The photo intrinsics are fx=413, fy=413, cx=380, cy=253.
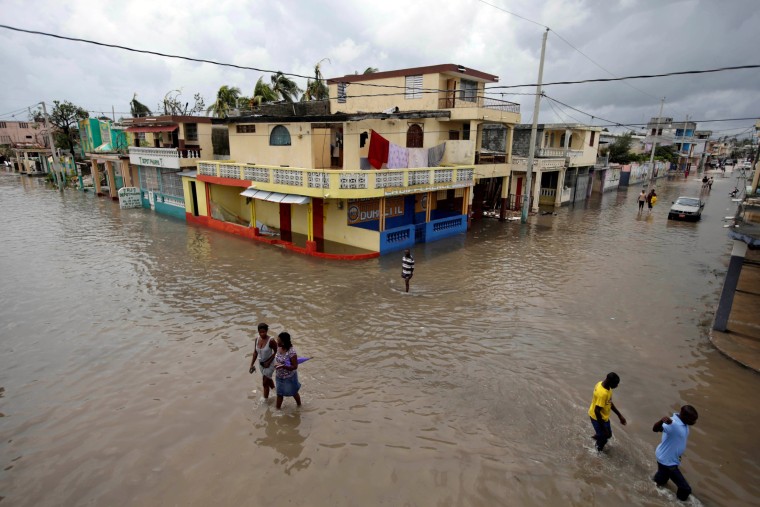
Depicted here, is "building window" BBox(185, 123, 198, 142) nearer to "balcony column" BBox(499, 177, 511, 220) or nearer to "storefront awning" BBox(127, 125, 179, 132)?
"storefront awning" BBox(127, 125, 179, 132)

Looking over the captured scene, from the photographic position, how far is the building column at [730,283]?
9.93m

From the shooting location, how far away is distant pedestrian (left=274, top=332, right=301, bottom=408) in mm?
7258

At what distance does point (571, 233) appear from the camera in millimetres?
23375

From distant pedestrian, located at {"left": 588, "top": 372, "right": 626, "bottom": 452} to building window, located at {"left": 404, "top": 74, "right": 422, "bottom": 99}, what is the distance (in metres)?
21.2

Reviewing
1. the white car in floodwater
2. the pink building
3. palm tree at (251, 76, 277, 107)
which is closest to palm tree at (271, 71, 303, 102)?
palm tree at (251, 76, 277, 107)

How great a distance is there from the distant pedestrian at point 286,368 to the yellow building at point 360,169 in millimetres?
10220

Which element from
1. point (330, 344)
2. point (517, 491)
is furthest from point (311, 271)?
point (517, 491)

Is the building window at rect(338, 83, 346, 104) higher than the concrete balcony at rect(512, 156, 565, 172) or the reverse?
higher

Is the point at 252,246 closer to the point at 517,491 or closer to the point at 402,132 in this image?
the point at 402,132

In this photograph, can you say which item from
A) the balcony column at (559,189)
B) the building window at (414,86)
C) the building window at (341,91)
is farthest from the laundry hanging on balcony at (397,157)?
the balcony column at (559,189)

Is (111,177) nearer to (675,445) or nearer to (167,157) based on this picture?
(167,157)

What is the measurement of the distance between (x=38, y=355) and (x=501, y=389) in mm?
10629

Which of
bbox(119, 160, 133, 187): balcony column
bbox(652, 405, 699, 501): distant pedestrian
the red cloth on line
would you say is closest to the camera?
bbox(652, 405, 699, 501): distant pedestrian

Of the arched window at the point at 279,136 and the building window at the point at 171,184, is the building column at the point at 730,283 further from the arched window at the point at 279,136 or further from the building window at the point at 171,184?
the building window at the point at 171,184
